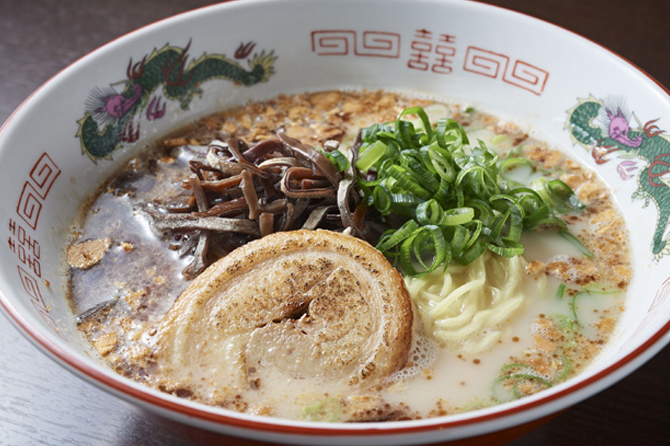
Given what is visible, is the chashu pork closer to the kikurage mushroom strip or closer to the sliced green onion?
the kikurage mushroom strip

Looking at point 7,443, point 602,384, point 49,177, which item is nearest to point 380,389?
point 602,384

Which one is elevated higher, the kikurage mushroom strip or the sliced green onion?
the sliced green onion

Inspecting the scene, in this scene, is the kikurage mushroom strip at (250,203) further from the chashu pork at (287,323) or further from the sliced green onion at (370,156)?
the chashu pork at (287,323)

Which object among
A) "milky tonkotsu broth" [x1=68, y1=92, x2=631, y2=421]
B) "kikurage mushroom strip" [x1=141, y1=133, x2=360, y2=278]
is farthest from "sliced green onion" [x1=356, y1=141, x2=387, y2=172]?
"milky tonkotsu broth" [x1=68, y1=92, x2=631, y2=421]

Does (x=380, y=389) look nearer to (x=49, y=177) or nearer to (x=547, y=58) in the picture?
(x=49, y=177)

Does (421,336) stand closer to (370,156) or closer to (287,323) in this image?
(287,323)
